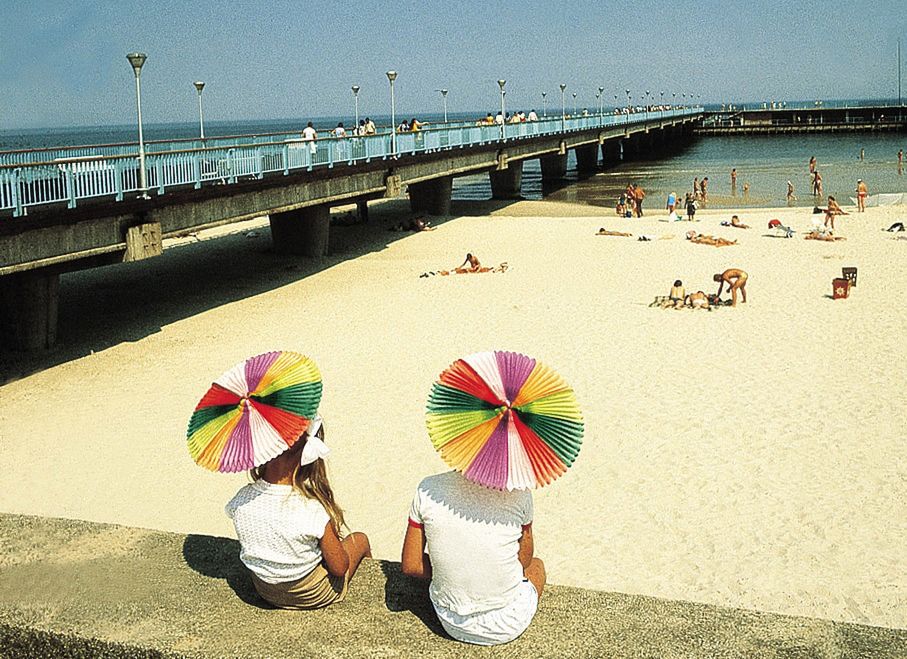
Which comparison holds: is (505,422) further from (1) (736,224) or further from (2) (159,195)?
→ (1) (736,224)

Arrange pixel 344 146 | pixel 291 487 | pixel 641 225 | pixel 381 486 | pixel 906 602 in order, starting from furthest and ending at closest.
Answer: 1. pixel 641 225
2. pixel 344 146
3. pixel 381 486
4. pixel 906 602
5. pixel 291 487

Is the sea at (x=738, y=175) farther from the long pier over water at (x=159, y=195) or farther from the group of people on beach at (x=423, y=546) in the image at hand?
the group of people on beach at (x=423, y=546)

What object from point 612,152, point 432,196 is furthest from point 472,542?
point 612,152

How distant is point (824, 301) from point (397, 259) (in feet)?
35.1

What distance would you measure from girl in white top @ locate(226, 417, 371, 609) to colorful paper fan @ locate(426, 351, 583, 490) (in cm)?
63

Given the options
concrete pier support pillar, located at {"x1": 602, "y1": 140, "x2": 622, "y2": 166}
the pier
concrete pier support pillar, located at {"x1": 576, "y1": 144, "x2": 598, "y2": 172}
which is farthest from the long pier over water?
the pier

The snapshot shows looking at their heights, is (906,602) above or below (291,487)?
below

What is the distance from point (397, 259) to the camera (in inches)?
946

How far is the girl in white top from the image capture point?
3826 mm

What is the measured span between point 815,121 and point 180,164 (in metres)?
108

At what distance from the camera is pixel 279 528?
387 centimetres

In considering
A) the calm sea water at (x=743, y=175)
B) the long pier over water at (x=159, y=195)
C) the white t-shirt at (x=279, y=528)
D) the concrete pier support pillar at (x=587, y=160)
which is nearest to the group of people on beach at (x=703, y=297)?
the long pier over water at (x=159, y=195)

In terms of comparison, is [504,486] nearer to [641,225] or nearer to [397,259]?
[397,259]

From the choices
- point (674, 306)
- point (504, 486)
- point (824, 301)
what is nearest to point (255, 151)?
point (674, 306)
